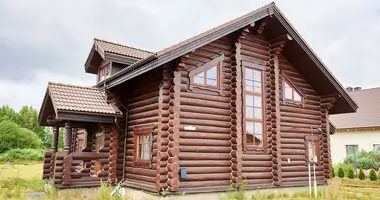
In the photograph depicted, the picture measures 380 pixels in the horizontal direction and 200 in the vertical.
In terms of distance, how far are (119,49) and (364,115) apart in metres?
21.7

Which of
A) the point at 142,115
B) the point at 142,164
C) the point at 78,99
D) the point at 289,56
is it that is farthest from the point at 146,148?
the point at 289,56

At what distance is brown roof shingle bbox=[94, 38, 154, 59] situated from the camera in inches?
563

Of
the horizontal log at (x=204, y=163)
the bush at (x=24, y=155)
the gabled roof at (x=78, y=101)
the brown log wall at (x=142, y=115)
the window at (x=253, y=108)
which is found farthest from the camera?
the bush at (x=24, y=155)

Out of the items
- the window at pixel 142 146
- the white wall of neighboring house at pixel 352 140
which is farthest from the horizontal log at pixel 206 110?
the white wall of neighboring house at pixel 352 140

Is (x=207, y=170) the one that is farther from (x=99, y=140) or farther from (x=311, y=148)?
(x=311, y=148)

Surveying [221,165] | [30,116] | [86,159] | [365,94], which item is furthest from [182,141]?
[30,116]

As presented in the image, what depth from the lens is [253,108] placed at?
39.3ft

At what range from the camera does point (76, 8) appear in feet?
62.9

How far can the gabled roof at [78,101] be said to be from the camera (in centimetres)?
1079

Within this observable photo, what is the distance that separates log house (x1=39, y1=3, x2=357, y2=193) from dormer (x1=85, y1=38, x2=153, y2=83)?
0.09 m

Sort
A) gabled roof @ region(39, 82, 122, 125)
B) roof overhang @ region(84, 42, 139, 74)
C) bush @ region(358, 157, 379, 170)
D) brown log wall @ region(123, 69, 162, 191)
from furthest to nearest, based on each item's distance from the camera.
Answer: bush @ region(358, 157, 379, 170) → roof overhang @ region(84, 42, 139, 74) → gabled roof @ region(39, 82, 122, 125) → brown log wall @ region(123, 69, 162, 191)

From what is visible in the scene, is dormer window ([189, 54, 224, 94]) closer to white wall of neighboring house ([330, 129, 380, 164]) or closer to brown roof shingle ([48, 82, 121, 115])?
brown roof shingle ([48, 82, 121, 115])

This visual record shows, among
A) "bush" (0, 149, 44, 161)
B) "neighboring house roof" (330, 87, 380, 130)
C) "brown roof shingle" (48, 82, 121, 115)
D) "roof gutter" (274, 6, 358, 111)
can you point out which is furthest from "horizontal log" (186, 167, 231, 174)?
"bush" (0, 149, 44, 161)

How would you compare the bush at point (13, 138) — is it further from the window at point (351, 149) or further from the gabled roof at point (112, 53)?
the window at point (351, 149)
